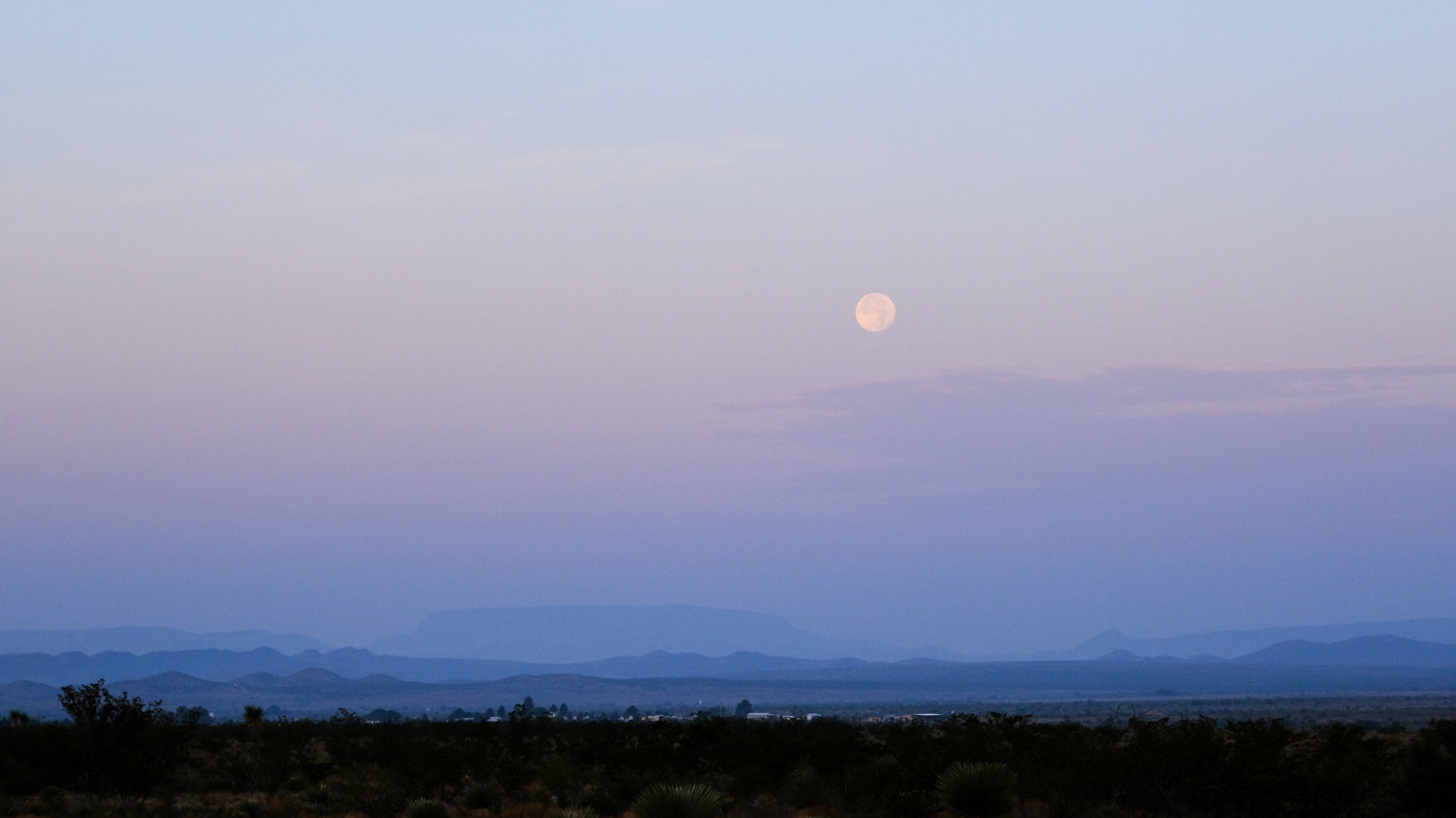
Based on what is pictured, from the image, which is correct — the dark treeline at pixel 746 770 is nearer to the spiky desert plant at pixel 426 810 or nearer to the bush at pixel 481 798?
the bush at pixel 481 798

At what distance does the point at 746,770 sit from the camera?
33688 millimetres

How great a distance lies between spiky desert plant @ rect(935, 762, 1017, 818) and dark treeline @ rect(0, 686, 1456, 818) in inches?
74.1

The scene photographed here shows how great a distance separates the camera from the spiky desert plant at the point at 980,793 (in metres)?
21.2

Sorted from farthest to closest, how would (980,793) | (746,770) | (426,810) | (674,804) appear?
(746,770), (426,810), (980,793), (674,804)

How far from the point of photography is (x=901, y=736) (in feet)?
141

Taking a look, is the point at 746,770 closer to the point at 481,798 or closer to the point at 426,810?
the point at 481,798

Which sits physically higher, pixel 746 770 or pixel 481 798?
pixel 746 770

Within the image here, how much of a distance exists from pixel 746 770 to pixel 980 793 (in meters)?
13.2

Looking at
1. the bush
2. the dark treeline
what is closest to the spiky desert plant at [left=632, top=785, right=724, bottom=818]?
the dark treeline

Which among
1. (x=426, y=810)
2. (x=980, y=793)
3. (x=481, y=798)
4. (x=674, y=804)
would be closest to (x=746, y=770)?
(x=481, y=798)

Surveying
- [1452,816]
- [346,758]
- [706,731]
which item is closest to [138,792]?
[346,758]

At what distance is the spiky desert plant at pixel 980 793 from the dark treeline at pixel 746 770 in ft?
6.18

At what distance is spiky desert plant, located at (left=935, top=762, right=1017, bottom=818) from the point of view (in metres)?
21.2

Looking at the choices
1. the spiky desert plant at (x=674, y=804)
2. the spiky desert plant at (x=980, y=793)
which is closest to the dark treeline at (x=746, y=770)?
the spiky desert plant at (x=980, y=793)
